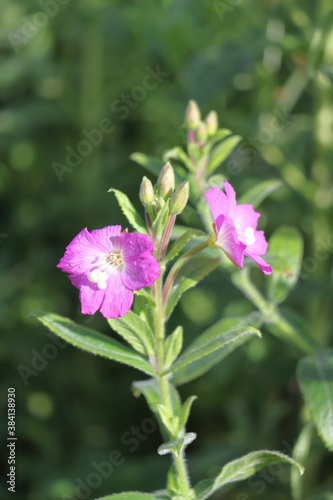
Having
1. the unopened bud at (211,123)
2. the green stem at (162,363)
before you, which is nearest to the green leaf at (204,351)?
the green stem at (162,363)

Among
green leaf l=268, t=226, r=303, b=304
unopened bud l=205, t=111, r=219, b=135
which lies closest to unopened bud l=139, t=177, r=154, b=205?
unopened bud l=205, t=111, r=219, b=135

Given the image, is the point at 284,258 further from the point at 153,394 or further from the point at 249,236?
the point at 153,394

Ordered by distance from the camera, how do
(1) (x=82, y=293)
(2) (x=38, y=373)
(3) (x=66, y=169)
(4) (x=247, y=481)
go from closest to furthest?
1. (1) (x=82, y=293)
2. (4) (x=247, y=481)
3. (2) (x=38, y=373)
4. (3) (x=66, y=169)

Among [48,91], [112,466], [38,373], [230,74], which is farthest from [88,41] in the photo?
[112,466]

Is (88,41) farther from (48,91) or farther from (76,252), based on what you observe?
(76,252)

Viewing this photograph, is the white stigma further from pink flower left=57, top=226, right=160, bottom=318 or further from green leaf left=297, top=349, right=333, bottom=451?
green leaf left=297, top=349, right=333, bottom=451

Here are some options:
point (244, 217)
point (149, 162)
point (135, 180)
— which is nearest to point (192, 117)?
point (149, 162)

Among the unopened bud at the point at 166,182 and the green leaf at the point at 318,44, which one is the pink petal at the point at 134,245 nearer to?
the unopened bud at the point at 166,182
